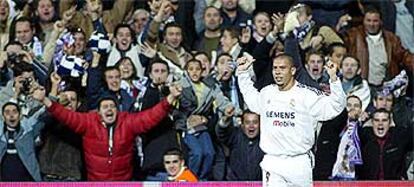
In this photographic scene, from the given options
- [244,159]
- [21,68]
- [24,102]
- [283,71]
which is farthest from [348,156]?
[21,68]

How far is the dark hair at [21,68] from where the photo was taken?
12.8 meters

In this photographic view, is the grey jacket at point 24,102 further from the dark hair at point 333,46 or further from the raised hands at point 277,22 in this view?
the dark hair at point 333,46

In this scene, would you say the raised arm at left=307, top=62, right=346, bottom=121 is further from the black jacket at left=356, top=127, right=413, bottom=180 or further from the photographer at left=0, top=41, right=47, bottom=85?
the photographer at left=0, top=41, right=47, bottom=85

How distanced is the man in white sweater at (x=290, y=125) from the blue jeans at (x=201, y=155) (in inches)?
87.4

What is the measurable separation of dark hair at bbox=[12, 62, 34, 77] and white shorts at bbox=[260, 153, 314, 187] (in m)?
3.78

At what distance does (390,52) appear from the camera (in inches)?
524

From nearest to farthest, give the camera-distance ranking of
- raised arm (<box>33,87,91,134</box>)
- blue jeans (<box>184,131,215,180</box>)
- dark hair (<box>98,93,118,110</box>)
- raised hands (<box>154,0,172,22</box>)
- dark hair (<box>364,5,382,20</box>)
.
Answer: raised arm (<box>33,87,91,134</box>)
dark hair (<box>98,93,118,110</box>)
blue jeans (<box>184,131,215,180</box>)
raised hands (<box>154,0,172,22</box>)
dark hair (<box>364,5,382,20</box>)

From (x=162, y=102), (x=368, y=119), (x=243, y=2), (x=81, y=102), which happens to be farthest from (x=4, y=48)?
(x=368, y=119)

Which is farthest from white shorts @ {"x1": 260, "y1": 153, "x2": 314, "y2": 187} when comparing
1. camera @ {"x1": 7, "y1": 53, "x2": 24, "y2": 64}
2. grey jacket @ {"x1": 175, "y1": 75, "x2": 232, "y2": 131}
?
camera @ {"x1": 7, "y1": 53, "x2": 24, "y2": 64}

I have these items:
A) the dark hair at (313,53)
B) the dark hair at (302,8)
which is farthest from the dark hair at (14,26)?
the dark hair at (313,53)

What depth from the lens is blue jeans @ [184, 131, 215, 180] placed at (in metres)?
12.6

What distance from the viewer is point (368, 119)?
12789 mm

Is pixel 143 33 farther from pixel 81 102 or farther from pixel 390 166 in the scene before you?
pixel 390 166

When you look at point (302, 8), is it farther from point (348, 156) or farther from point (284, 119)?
point (284, 119)
